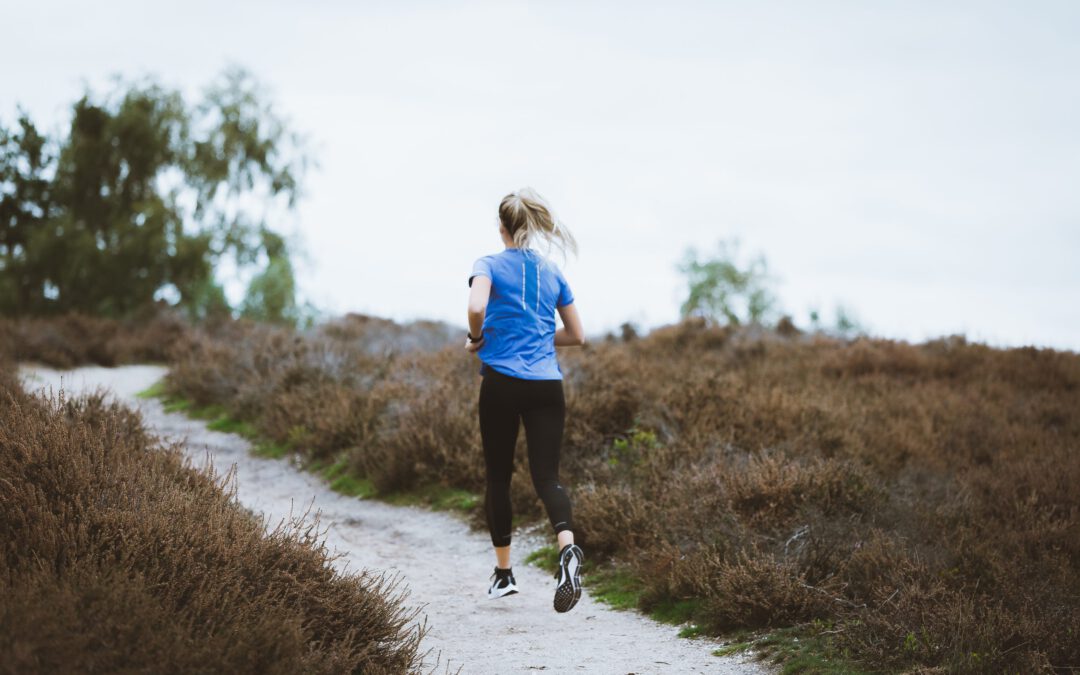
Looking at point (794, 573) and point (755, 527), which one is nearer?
point (794, 573)

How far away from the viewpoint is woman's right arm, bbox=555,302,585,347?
481 centimetres

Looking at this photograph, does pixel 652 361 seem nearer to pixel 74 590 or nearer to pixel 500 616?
pixel 500 616

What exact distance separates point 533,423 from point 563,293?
2.51ft

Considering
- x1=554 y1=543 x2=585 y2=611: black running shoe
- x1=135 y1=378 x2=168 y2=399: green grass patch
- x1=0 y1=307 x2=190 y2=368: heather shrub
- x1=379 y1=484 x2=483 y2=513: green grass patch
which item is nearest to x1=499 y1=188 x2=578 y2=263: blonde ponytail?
x1=554 y1=543 x2=585 y2=611: black running shoe

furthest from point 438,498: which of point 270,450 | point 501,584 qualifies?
point 501,584

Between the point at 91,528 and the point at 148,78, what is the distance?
100 feet

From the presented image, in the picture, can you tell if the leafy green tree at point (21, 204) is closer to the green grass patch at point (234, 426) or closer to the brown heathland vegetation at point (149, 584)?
the green grass patch at point (234, 426)

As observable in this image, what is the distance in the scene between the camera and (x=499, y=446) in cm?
464

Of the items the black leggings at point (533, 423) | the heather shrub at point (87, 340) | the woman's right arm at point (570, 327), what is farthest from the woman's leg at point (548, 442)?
the heather shrub at point (87, 340)

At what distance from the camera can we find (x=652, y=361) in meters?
12.1

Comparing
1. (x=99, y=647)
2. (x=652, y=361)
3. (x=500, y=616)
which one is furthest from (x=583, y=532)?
(x=652, y=361)

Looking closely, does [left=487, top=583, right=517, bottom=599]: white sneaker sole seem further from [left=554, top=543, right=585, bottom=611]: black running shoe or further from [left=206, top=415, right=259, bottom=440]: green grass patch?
[left=206, top=415, right=259, bottom=440]: green grass patch

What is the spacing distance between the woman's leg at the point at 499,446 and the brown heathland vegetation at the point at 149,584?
1073 millimetres

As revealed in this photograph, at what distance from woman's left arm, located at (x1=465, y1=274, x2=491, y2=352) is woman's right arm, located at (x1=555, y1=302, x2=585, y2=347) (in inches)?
22.0
